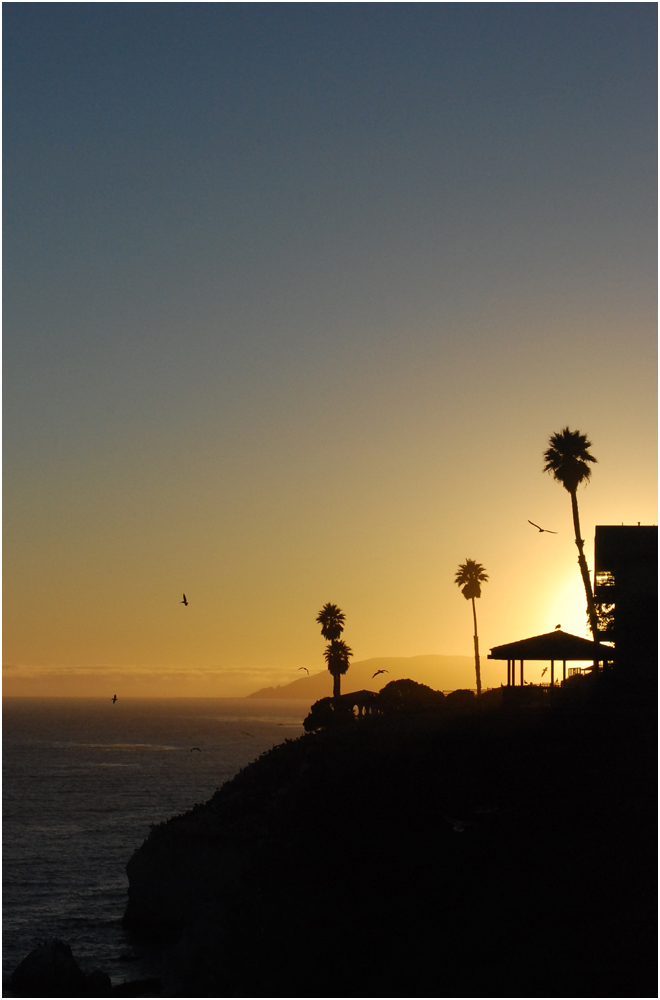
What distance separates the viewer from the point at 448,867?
96.4 feet

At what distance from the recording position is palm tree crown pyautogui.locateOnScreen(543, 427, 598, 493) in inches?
2215

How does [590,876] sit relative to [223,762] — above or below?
above

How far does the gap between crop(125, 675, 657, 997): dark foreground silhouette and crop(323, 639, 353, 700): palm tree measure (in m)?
43.1

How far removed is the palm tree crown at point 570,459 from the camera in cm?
5625

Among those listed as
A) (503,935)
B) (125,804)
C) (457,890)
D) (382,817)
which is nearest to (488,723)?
(382,817)

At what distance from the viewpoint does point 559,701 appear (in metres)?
42.9

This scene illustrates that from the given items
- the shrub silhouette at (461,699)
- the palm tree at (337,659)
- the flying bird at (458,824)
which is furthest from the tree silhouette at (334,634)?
the flying bird at (458,824)

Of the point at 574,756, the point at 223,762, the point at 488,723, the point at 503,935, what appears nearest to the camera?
the point at 503,935

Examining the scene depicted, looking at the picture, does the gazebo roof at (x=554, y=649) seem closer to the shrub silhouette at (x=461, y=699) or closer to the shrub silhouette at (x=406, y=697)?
the shrub silhouette at (x=461, y=699)

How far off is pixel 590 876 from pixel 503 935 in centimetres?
330

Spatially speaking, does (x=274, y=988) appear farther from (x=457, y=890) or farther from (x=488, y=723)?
(x=488, y=723)

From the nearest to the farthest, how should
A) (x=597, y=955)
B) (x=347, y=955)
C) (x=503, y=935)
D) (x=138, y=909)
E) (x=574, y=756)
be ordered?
1. (x=597, y=955)
2. (x=503, y=935)
3. (x=347, y=955)
4. (x=574, y=756)
5. (x=138, y=909)

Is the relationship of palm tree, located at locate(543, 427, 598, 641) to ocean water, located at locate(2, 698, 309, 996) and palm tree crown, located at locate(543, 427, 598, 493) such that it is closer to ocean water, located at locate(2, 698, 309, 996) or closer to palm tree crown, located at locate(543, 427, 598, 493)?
palm tree crown, located at locate(543, 427, 598, 493)

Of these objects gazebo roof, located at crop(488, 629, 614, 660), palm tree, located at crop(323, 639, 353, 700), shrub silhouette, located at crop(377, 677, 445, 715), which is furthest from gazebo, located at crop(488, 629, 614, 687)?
palm tree, located at crop(323, 639, 353, 700)
